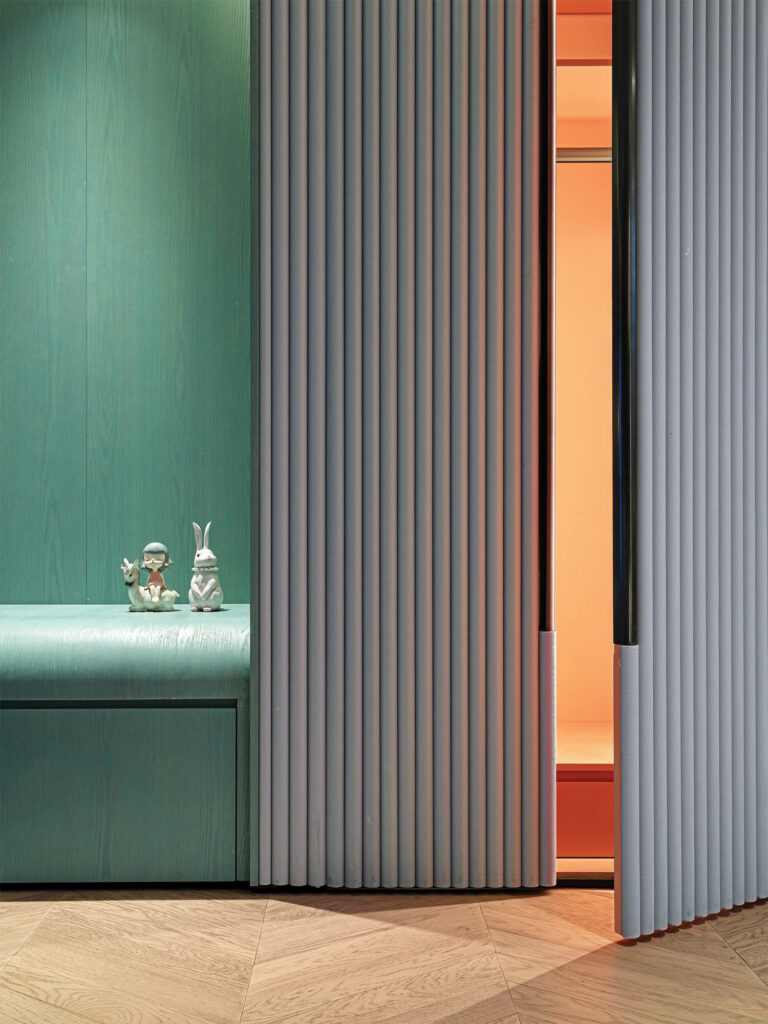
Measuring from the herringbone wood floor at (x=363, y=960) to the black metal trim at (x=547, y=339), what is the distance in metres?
0.71

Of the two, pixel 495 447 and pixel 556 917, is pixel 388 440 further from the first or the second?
pixel 556 917

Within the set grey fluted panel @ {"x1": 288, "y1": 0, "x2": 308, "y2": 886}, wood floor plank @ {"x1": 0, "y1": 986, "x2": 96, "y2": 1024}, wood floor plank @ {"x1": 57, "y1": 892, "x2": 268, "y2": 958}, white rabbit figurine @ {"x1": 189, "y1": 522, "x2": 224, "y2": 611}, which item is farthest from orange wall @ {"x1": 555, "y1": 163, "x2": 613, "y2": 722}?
wood floor plank @ {"x1": 0, "y1": 986, "x2": 96, "y2": 1024}

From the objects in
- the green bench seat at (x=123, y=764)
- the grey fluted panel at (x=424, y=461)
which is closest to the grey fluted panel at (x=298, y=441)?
the green bench seat at (x=123, y=764)

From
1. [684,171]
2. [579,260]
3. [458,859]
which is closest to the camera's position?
[684,171]

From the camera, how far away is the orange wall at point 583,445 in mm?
2787

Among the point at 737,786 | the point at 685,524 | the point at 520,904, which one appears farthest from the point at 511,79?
the point at 520,904

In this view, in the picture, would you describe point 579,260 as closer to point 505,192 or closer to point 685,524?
point 505,192

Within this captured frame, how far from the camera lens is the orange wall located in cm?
279

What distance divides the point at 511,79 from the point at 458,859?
1874 millimetres

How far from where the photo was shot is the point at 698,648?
2.05 m

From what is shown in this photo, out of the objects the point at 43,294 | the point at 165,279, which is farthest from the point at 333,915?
the point at 43,294

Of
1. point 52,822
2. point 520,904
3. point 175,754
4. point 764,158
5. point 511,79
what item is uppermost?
point 511,79

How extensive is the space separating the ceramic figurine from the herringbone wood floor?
2.51ft

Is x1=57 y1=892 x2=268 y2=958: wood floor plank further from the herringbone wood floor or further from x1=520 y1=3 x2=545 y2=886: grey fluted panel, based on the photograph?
x1=520 y1=3 x2=545 y2=886: grey fluted panel
